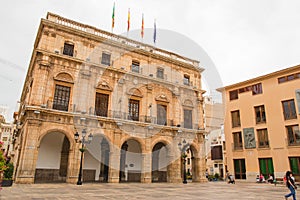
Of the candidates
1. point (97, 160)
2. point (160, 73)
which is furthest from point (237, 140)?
point (97, 160)

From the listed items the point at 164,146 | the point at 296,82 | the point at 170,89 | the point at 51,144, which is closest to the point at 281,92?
the point at 296,82

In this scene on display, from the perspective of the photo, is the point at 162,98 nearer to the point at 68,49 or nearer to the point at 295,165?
the point at 68,49

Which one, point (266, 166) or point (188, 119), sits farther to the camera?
point (188, 119)

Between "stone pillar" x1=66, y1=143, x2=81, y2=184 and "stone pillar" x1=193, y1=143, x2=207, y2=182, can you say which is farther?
"stone pillar" x1=193, y1=143, x2=207, y2=182

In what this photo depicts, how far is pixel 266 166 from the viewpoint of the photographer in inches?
899

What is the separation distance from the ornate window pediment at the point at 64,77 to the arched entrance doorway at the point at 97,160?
526 cm

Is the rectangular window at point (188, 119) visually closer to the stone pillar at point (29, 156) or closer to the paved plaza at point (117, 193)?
the paved plaza at point (117, 193)

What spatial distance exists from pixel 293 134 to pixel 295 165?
2805 millimetres

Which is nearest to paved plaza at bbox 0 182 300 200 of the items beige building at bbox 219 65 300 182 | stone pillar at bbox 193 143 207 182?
beige building at bbox 219 65 300 182

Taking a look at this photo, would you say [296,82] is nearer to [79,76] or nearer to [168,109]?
[168,109]

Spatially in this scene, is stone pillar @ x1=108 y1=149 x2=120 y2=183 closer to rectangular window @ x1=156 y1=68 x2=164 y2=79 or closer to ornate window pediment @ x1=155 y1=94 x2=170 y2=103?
ornate window pediment @ x1=155 y1=94 x2=170 y2=103

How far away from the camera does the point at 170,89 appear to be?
2400cm

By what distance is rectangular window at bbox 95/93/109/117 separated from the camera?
1936 centimetres

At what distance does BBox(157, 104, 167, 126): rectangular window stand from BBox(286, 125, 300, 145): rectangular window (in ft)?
38.7
